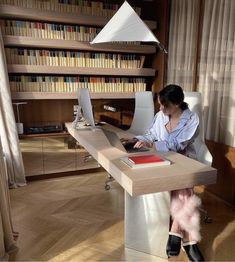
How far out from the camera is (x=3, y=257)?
70.1 inches

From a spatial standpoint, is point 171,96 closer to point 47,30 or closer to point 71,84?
point 71,84

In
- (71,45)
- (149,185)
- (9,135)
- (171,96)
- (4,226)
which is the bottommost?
(4,226)

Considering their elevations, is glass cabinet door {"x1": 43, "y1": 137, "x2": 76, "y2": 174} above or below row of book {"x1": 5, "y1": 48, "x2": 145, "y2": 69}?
below

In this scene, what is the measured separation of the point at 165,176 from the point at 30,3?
2.63m

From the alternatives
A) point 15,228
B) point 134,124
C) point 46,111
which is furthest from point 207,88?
point 15,228

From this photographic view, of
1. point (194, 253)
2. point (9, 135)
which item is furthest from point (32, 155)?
point (194, 253)

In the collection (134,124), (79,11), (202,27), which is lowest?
(134,124)

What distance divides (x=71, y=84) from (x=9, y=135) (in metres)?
0.98

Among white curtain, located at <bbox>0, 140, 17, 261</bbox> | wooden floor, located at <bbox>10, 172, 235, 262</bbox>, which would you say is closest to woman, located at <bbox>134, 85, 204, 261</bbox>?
wooden floor, located at <bbox>10, 172, 235, 262</bbox>

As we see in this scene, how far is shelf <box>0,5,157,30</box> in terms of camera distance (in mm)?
2785

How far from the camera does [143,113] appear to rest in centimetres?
304

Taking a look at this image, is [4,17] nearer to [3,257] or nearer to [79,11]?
[79,11]

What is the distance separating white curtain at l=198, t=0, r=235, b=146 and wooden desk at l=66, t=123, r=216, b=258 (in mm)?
1185

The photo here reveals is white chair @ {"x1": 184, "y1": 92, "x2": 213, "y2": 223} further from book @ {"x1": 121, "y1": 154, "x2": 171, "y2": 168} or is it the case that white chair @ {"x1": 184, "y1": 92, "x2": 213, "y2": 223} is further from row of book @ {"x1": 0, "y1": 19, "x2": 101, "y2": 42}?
row of book @ {"x1": 0, "y1": 19, "x2": 101, "y2": 42}
